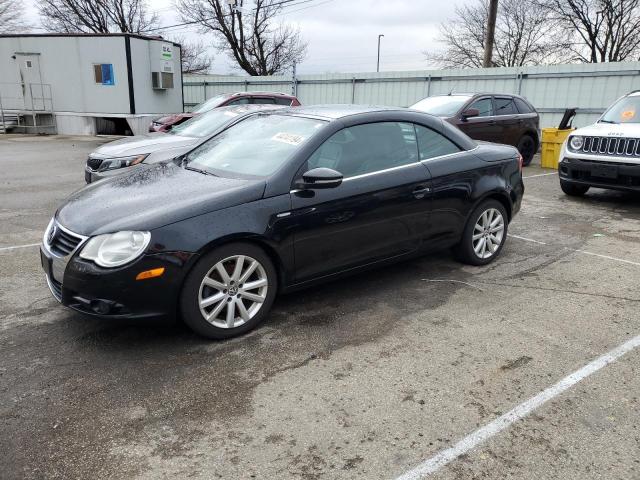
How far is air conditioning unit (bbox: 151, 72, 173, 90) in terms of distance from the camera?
19312 millimetres

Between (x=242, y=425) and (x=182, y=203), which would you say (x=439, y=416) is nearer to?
(x=242, y=425)

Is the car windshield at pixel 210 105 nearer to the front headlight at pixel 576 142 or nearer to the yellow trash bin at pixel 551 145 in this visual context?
the yellow trash bin at pixel 551 145

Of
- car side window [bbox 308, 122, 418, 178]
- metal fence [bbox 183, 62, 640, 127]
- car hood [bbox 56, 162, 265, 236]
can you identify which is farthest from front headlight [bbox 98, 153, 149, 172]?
metal fence [bbox 183, 62, 640, 127]

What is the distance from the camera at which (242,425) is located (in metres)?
2.79

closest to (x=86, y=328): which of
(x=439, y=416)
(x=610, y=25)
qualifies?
(x=439, y=416)

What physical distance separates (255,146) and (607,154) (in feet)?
19.8

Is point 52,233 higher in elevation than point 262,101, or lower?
lower

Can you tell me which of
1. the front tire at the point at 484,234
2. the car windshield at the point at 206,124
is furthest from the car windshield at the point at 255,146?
the car windshield at the point at 206,124

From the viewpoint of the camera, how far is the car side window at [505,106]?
38.6ft

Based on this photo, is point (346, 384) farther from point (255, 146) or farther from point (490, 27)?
point (490, 27)

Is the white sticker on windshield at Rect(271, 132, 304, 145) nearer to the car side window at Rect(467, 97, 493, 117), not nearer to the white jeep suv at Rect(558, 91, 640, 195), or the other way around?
the white jeep suv at Rect(558, 91, 640, 195)

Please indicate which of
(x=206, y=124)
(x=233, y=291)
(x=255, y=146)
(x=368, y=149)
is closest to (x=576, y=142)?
(x=368, y=149)

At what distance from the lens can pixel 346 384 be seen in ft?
10.4

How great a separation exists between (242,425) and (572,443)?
A: 1660mm
